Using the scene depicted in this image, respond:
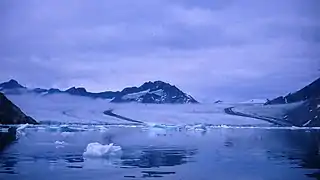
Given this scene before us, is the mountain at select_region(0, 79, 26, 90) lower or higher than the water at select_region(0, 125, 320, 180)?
higher

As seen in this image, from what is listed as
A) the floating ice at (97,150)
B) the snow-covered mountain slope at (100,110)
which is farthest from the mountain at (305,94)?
the floating ice at (97,150)

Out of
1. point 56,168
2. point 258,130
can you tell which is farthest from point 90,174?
point 258,130

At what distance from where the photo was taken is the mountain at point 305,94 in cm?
539

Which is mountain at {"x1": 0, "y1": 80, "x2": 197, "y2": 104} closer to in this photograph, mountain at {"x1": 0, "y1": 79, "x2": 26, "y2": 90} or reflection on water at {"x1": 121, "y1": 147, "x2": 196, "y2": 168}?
mountain at {"x1": 0, "y1": 79, "x2": 26, "y2": 90}

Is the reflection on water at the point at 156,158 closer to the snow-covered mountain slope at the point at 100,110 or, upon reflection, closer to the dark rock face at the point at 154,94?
the snow-covered mountain slope at the point at 100,110

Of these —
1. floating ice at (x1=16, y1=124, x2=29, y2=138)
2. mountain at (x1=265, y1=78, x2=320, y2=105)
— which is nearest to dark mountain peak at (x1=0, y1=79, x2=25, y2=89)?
floating ice at (x1=16, y1=124, x2=29, y2=138)

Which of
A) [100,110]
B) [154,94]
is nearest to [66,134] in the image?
[100,110]

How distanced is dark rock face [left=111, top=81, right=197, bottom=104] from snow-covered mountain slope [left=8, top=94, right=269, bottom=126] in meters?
0.06

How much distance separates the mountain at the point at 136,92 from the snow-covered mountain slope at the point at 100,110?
48 millimetres

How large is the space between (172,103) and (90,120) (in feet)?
2.77

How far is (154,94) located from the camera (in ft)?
17.1

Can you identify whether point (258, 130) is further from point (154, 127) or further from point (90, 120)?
point (90, 120)

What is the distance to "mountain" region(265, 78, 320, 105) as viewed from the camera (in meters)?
5.39

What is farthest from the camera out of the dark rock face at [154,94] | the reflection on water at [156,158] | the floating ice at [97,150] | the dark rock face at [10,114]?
the dark rock face at [154,94]
